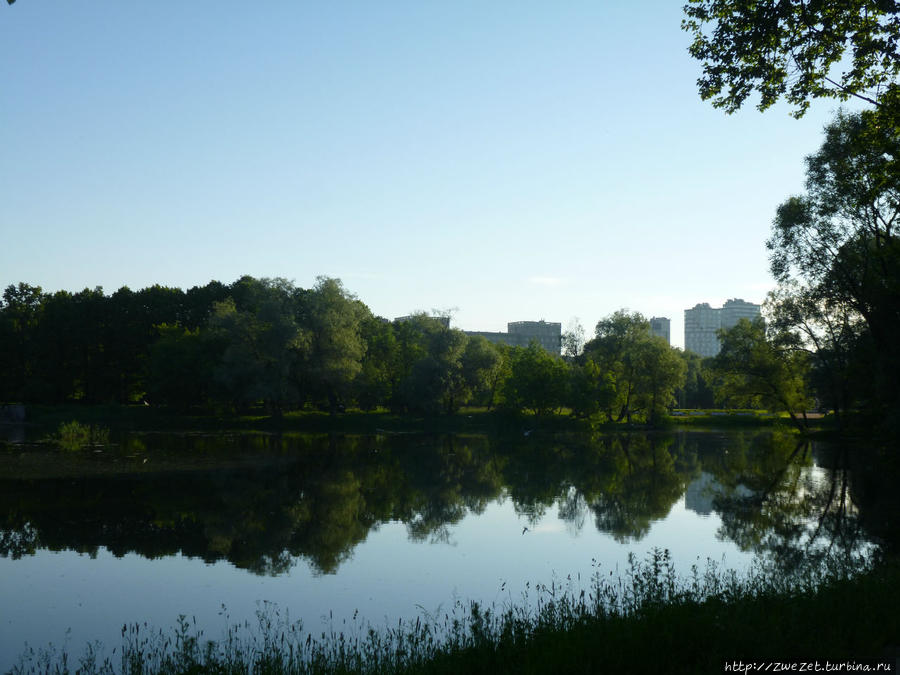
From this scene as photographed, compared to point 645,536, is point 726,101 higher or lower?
higher

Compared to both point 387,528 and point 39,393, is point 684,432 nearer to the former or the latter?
point 387,528

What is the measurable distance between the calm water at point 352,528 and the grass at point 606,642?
4.37 feet

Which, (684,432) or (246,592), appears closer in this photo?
(246,592)

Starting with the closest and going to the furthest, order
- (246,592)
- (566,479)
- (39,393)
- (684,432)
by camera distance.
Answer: (246,592) → (566,479) → (684,432) → (39,393)

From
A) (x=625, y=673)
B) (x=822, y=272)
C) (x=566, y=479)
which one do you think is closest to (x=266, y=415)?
(x=566, y=479)

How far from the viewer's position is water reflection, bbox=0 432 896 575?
19.0 meters

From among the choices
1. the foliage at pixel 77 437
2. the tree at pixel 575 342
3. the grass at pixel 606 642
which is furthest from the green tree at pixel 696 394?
the grass at pixel 606 642

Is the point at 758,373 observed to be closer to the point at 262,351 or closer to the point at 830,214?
the point at 830,214

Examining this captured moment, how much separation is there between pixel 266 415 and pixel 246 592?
6352 centimetres

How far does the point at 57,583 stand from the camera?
1478cm

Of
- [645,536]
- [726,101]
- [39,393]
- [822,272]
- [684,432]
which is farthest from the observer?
[39,393]

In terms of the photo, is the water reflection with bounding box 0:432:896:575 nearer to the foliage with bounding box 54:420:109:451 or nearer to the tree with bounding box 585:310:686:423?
the foliage with bounding box 54:420:109:451

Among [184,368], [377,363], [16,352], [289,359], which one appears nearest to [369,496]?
[289,359]

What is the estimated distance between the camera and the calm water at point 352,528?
548 inches
